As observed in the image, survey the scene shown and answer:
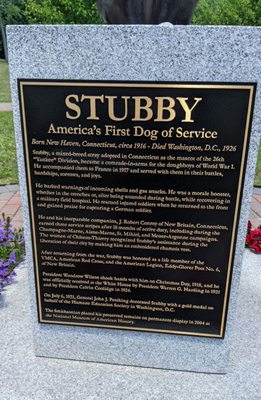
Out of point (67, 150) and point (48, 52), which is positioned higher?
point (48, 52)

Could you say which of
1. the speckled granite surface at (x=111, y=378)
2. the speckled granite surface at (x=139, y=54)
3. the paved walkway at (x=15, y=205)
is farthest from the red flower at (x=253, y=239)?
the speckled granite surface at (x=139, y=54)

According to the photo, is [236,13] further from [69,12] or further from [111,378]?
[111,378]

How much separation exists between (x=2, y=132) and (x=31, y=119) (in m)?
7.95

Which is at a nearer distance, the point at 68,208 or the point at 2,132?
the point at 68,208

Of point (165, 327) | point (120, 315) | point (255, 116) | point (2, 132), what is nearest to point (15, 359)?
point (120, 315)

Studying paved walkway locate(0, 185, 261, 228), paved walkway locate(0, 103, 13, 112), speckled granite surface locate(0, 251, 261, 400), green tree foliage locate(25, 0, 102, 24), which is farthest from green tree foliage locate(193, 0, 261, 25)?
speckled granite surface locate(0, 251, 261, 400)

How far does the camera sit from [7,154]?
7680 millimetres

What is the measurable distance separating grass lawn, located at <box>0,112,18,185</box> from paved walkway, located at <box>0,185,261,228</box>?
15.9 inches

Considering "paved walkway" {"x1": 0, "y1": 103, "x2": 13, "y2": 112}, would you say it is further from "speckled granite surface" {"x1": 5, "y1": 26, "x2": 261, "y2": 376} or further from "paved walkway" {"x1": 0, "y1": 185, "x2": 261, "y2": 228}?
"speckled granite surface" {"x1": 5, "y1": 26, "x2": 261, "y2": 376}

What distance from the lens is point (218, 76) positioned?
191 centimetres

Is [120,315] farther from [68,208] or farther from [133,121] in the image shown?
[133,121]

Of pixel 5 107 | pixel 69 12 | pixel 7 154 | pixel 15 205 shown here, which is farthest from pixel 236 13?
pixel 15 205

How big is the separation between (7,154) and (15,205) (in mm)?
2783

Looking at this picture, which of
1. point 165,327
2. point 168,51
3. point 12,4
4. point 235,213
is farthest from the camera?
point 12,4
